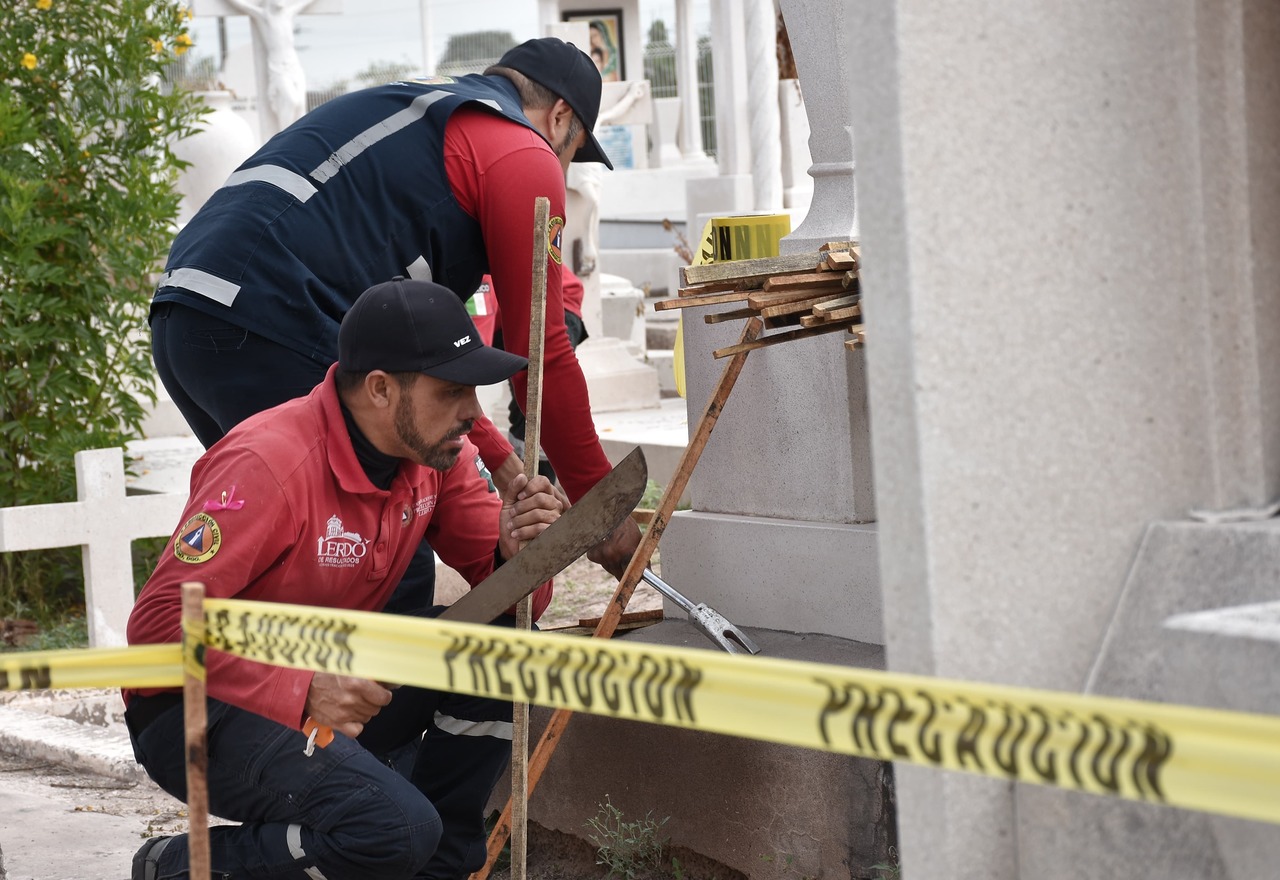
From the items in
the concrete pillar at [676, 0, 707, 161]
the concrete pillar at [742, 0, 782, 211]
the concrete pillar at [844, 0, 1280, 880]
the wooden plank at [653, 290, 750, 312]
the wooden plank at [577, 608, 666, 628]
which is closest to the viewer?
the concrete pillar at [844, 0, 1280, 880]

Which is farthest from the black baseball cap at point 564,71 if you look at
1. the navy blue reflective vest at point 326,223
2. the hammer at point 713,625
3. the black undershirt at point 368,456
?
the hammer at point 713,625

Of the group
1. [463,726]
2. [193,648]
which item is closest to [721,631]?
[463,726]

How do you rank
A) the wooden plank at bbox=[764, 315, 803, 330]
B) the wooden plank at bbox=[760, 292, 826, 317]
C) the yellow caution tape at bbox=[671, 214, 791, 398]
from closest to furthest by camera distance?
the wooden plank at bbox=[760, 292, 826, 317]
the wooden plank at bbox=[764, 315, 803, 330]
the yellow caution tape at bbox=[671, 214, 791, 398]

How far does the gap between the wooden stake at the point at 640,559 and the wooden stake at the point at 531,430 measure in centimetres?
23

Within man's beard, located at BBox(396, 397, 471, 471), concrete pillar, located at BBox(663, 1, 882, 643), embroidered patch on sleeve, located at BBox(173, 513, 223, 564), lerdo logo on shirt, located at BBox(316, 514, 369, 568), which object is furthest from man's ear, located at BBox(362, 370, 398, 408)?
concrete pillar, located at BBox(663, 1, 882, 643)

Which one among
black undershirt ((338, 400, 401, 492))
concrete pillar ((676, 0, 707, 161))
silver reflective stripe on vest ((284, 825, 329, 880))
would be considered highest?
concrete pillar ((676, 0, 707, 161))

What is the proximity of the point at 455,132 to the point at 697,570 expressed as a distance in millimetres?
1371

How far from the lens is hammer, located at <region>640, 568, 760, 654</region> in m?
3.70

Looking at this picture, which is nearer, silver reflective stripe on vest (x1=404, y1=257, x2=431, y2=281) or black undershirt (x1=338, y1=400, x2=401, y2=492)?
black undershirt (x1=338, y1=400, x2=401, y2=492)

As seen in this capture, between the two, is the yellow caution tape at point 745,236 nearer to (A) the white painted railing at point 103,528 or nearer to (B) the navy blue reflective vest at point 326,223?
(B) the navy blue reflective vest at point 326,223

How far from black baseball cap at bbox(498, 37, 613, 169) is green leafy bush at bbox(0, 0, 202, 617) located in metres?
2.88

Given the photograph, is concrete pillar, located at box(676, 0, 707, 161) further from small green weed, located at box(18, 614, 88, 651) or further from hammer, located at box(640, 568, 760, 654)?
hammer, located at box(640, 568, 760, 654)

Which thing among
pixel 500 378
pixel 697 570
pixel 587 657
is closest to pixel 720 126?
pixel 697 570

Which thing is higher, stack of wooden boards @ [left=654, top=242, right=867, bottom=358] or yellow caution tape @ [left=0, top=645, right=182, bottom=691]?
stack of wooden boards @ [left=654, top=242, right=867, bottom=358]
